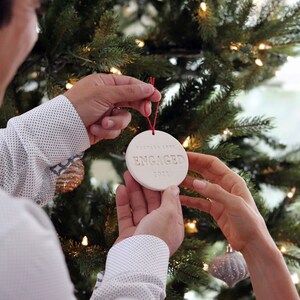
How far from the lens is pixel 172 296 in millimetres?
1039

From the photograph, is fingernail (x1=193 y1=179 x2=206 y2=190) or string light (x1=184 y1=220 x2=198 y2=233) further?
string light (x1=184 y1=220 x2=198 y2=233)

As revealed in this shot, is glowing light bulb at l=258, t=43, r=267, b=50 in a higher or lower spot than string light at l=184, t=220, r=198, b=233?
higher

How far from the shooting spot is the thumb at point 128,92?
86 cm

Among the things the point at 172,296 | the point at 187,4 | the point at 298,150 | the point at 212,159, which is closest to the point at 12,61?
the point at 212,159

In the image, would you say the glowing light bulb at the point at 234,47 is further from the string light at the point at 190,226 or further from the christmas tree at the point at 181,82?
the string light at the point at 190,226

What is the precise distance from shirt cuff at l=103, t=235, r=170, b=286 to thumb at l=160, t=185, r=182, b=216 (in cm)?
6

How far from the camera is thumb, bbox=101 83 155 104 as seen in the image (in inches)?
33.8

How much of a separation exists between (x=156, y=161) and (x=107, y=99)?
0.13m

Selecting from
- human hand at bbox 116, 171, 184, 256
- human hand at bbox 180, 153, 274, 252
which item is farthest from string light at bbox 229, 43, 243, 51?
human hand at bbox 116, 171, 184, 256

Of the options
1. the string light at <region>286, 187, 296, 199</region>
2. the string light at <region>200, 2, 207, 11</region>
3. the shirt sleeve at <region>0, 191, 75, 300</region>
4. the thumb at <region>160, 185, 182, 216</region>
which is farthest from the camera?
the string light at <region>286, 187, 296, 199</region>

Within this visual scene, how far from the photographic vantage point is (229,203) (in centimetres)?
80

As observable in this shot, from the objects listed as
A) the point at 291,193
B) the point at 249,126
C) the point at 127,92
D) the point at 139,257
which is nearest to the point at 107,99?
the point at 127,92

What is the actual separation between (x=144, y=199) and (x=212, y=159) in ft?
0.46

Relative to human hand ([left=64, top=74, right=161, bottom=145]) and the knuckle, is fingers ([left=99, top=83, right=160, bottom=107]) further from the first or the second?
the knuckle
